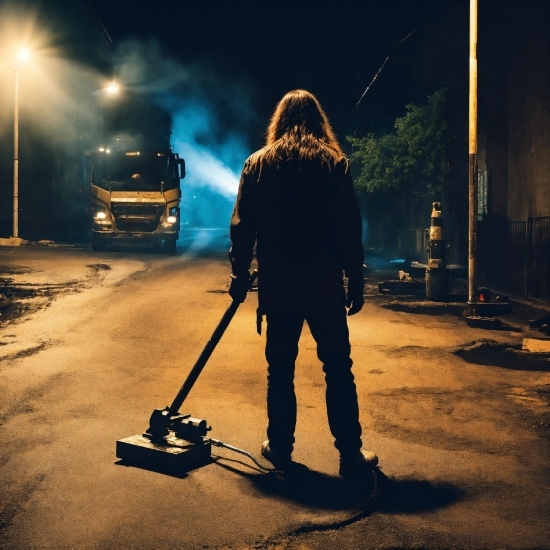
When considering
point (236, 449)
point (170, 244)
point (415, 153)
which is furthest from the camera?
point (170, 244)

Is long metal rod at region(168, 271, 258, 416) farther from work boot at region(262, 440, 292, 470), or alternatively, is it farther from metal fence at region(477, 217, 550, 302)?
metal fence at region(477, 217, 550, 302)

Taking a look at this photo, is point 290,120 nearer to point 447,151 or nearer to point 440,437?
point 440,437

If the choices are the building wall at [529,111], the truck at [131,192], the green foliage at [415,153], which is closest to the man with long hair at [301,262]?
the building wall at [529,111]

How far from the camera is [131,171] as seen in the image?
2573 cm

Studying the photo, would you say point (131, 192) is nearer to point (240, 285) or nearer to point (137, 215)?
point (137, 215)

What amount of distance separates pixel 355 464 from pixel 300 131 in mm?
1863

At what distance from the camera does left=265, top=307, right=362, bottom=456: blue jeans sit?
179 inches

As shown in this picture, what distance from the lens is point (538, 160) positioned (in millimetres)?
15250

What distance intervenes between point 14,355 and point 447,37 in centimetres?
1847

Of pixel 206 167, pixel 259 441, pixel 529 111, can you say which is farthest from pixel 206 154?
pixel 259 441

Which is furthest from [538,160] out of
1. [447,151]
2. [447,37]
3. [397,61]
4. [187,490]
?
[397,61]

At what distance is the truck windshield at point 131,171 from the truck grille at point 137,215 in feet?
1.75

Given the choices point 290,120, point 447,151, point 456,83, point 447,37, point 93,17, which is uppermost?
point 93,17

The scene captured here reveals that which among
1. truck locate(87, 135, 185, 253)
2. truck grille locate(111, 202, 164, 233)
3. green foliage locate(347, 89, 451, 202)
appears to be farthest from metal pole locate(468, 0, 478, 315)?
truck grille locate(111, 202, 164, 233)
